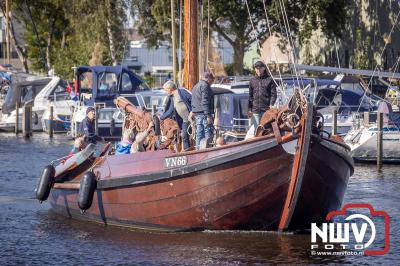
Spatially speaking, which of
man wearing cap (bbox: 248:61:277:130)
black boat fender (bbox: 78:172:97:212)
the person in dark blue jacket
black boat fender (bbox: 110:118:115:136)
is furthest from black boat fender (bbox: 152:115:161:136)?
black boat fender (bbox: 110:118:115:136)

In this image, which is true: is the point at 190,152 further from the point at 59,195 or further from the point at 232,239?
the point at 59,195

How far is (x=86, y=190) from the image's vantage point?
2041cm

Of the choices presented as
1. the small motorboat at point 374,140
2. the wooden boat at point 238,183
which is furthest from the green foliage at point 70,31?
the wooden boat at point 238,183

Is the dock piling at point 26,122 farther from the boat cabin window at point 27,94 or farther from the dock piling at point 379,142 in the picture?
the dock piling at point 379,142

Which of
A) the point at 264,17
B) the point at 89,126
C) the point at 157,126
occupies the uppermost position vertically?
the point at 264,17

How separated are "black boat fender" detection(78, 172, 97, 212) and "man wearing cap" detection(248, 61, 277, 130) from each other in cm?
311

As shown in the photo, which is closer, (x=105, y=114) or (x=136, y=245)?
(x=136, y=245)

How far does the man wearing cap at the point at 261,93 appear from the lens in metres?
19.9

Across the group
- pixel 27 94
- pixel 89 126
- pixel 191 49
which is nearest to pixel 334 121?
pixel 191 49

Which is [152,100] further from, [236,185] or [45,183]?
[236,185]
